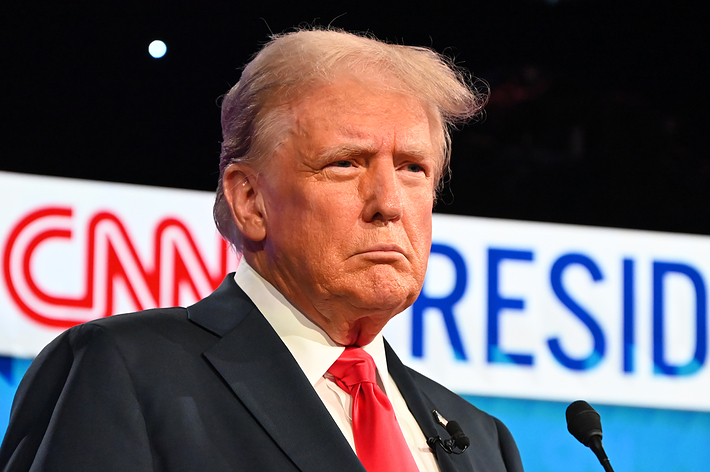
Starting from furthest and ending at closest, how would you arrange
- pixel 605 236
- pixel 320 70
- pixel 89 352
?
pixel 605 236 < pixel 320 70 < pixel 89 352

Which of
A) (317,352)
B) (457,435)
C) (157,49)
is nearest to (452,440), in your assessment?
Result: (457,435)

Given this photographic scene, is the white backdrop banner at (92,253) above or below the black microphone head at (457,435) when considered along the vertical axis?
above

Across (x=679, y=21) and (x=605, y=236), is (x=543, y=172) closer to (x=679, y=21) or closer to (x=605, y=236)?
(x=605, y=236)

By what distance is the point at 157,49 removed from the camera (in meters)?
2.93

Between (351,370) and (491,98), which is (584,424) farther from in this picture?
(491,98)

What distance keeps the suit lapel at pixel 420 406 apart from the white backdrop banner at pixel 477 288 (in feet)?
3.59

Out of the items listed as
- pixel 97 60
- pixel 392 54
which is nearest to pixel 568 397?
pixel 392 54

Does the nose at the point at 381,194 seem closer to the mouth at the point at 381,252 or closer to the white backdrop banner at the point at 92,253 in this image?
the mouth at the point at 381,252

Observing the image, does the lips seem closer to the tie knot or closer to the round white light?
the tie knot

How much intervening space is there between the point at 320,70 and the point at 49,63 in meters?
1.45

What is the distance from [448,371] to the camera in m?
3.01

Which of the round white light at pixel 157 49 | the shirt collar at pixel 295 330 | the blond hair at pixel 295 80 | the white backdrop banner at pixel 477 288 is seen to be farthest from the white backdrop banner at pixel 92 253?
the shirt collar at pixel 295 330

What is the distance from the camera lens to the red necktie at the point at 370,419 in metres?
1.52

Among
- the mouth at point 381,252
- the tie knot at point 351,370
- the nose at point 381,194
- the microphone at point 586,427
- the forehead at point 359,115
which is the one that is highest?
the forehead at point 359,115
